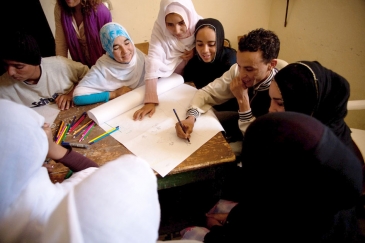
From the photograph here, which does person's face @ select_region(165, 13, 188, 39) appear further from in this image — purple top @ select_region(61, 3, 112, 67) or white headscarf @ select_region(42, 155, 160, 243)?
white headscarf @ select_region(42, 155, 160, 243)

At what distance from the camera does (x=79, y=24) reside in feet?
5.22

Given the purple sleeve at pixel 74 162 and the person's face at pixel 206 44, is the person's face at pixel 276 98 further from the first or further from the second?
the purple sleeve at pixel 74 162

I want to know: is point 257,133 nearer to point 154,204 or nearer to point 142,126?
point 154,204

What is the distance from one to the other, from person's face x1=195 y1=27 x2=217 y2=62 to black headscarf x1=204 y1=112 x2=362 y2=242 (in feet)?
3.05

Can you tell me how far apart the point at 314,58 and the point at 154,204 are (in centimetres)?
203

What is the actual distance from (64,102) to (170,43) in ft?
2.45

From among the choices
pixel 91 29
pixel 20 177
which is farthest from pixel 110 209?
pixel 91 29

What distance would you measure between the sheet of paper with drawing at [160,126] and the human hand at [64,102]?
Result: 0.23 meters

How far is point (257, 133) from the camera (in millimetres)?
483

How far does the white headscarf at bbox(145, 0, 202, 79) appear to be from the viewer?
1347 mm

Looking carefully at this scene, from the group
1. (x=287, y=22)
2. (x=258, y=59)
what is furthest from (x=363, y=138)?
(x=287, y=22)

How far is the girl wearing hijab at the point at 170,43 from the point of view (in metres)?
1.27

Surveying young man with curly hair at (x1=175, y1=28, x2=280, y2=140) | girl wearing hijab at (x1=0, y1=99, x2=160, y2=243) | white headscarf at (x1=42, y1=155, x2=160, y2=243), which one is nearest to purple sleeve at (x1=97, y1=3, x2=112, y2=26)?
young man with curly hair at (x1=175, y1=28, x2=280, y2=140)

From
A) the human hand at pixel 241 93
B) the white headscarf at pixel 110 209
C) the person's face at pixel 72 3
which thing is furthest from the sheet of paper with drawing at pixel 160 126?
the person's face at pixel 72 3
